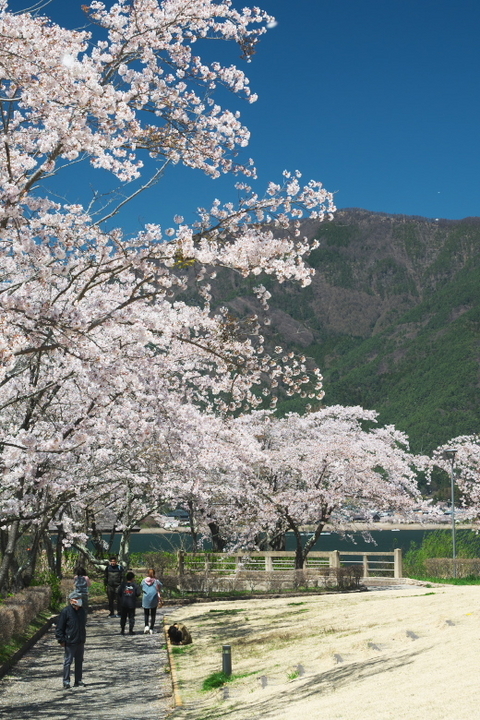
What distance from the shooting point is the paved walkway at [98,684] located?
9.97m

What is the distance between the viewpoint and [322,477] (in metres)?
30.9

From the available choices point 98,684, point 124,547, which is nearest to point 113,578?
point 124,547

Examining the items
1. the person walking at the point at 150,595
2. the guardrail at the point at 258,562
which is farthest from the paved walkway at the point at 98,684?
the guardrail at the point at 258,562

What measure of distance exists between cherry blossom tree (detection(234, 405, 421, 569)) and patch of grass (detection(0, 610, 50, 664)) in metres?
12.4

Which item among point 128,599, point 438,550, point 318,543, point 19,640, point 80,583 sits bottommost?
point 318,543

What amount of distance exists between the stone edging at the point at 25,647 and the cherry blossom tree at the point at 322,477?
12014 mm

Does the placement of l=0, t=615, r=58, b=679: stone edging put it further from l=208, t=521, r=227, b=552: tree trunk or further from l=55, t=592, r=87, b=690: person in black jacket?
l=208, t=521, r=227, b=552: tree trunk

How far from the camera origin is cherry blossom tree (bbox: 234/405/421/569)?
1203 inches

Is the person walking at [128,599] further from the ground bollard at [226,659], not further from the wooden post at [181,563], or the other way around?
the wooden post at [181,563]

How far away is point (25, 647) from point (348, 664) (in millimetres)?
8030

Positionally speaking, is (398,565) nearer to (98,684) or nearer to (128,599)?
(128,599)

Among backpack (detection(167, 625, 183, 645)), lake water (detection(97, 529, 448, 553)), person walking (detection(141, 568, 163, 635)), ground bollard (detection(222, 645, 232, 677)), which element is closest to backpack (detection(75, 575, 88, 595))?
person walking (detection(141, 568, 163, 635))

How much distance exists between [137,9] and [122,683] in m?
10.3

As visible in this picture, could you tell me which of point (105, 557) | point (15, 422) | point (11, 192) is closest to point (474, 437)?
point (105, 557)
